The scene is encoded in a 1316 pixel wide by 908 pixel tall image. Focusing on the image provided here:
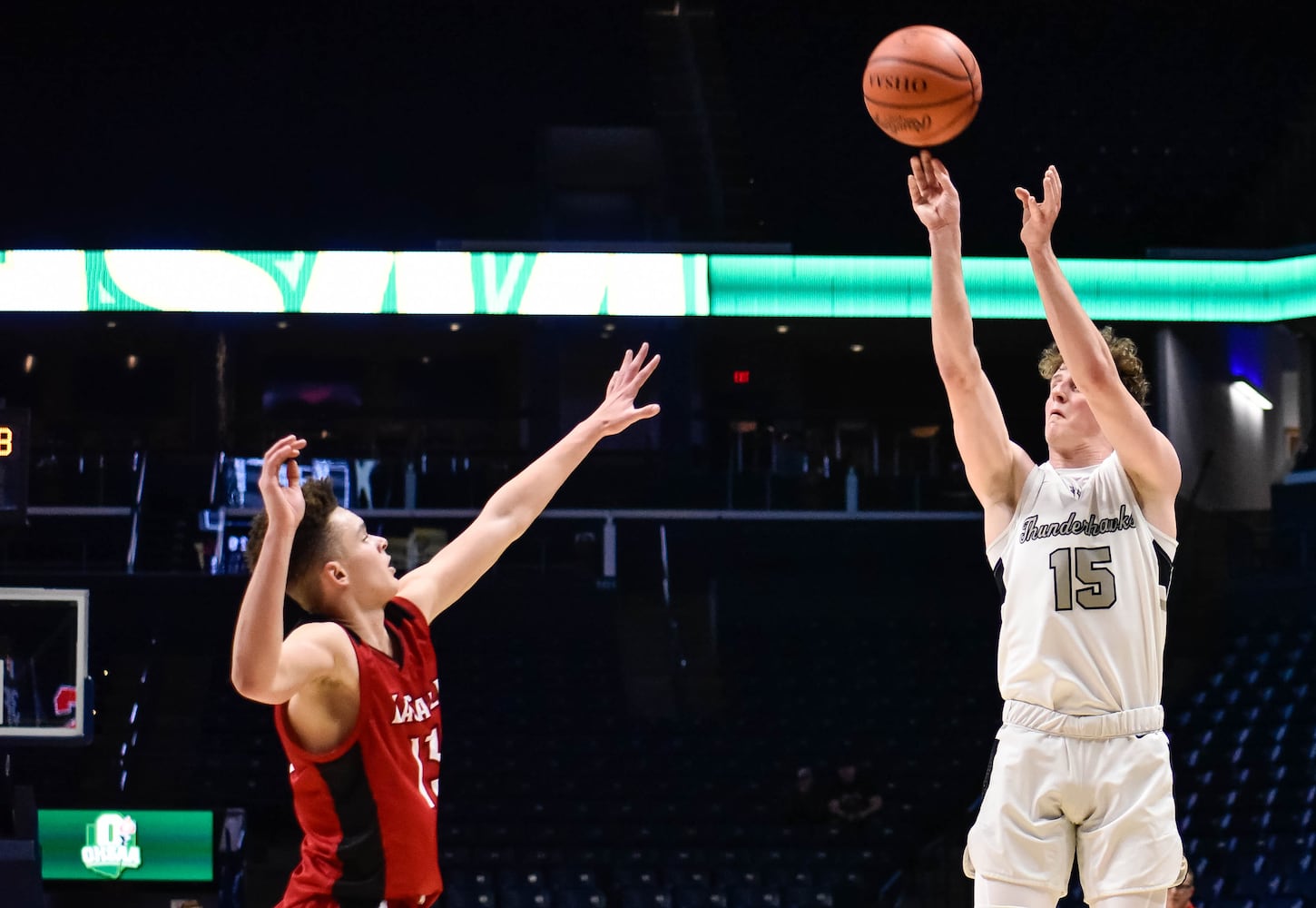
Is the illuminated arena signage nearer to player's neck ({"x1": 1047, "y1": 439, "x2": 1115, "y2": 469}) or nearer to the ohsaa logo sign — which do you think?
the ohsaa logo sign

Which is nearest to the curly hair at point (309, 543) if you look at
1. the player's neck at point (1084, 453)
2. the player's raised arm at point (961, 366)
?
the player's raised arm at point (961, 366)

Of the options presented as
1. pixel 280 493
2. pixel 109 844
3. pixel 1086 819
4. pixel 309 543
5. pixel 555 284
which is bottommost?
pixel 109 844

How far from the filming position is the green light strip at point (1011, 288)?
1567 cm

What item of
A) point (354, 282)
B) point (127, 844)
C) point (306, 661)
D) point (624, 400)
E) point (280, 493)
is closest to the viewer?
point (280, 493)

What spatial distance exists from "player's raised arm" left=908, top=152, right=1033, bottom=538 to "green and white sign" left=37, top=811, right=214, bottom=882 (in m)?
7.90

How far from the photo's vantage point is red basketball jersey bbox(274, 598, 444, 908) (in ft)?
10.7

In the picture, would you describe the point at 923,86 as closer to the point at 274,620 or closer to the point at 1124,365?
the point at 1124,365

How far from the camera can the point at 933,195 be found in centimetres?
393

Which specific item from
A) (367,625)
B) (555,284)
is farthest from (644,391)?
(367,625)

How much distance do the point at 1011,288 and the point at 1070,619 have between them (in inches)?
Answer: 491

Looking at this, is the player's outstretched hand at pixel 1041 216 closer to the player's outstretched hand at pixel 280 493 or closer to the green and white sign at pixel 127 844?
the player's outstretched hand at pixel 280 493

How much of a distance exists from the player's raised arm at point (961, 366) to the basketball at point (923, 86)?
71cm

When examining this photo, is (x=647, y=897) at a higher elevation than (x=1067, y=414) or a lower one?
lower

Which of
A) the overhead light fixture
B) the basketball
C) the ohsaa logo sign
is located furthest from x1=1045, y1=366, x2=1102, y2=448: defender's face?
the overhead light fixture
